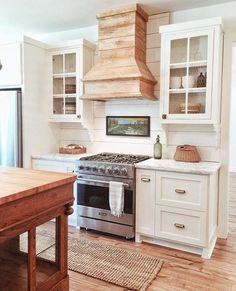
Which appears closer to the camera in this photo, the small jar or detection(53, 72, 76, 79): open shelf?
the small jar

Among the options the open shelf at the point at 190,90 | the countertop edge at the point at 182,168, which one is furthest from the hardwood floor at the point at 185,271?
the open shelf at the point at 190,90

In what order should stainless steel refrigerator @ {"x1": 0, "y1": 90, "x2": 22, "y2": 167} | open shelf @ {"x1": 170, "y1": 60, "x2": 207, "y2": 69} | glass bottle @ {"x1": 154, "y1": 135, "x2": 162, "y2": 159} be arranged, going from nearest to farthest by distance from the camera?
open shelf @ {"x1": 170, "y1": 60, "x2": 207, "y2": 69} < glass bottle @ {"x1": 154, "y1": 135, "x2": 162, "y2": 159} < stainless steel refrigerator @ {"x1": 0, "y1": 90, "x2": 22, "y2": 167}

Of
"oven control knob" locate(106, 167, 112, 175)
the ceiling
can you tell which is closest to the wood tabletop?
"oven control knob" locate(106, 167, 112, 175)

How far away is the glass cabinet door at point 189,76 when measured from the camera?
290 cm

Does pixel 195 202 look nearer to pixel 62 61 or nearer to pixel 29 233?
pixel 29 233

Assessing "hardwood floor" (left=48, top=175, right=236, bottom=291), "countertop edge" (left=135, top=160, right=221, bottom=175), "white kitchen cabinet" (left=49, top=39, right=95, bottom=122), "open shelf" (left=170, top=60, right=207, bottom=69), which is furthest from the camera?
"white kitchen cabinet" (left=49, top=39, right=95, bottom=122)

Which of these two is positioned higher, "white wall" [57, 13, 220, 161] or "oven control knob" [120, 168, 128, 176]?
"white wall" [57, 13, 220, 161]

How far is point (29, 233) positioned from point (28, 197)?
0.24m

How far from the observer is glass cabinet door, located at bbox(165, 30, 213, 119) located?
2.90 metres

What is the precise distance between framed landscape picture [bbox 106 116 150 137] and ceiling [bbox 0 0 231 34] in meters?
1.30

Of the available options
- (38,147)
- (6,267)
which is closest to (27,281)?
(6,267)

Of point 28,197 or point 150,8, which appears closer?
point 28,197

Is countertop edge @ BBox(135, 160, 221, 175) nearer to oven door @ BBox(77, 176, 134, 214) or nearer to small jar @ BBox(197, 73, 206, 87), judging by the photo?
oven door @ BBox(77, 176, 134, 214)

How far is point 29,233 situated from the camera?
166cm
